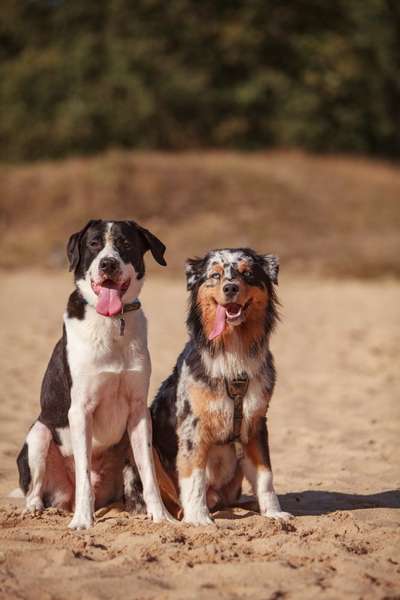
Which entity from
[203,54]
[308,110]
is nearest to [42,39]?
[203,54]

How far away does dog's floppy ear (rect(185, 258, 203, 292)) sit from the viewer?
518 cm

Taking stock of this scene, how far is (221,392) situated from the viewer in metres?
4.95

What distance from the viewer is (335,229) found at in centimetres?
2631

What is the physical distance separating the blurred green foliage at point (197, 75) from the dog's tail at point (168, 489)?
91.7ft

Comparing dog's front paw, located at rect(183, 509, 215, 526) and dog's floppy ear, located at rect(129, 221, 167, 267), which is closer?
dog's front paw, located at rect(183, 509, 215, 526)

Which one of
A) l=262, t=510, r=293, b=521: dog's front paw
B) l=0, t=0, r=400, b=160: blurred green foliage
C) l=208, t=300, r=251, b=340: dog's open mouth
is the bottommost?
l=262, t=510, r=293, b=521: dog's front paw

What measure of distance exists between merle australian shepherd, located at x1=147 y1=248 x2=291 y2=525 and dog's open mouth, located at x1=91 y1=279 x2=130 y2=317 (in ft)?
1.92

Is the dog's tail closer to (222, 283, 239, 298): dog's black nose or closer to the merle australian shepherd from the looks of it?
the merle australian shepherd

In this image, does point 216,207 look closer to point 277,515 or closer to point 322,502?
point 322,502

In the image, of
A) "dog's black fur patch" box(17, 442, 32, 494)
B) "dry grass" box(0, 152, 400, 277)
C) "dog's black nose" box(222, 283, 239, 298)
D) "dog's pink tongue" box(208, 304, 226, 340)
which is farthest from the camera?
"dry grass" box(0, 152, 400, 277)

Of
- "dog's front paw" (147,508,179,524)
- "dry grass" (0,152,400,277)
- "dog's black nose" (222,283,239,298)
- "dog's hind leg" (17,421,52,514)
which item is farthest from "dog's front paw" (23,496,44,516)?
"dry grass" (0,152,400,277)

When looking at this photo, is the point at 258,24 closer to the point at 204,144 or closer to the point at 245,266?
the point at 204,144

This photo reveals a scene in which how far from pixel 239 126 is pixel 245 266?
97.6 feet

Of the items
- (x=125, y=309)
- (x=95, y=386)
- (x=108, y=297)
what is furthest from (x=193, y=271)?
(x=95, y=386)
